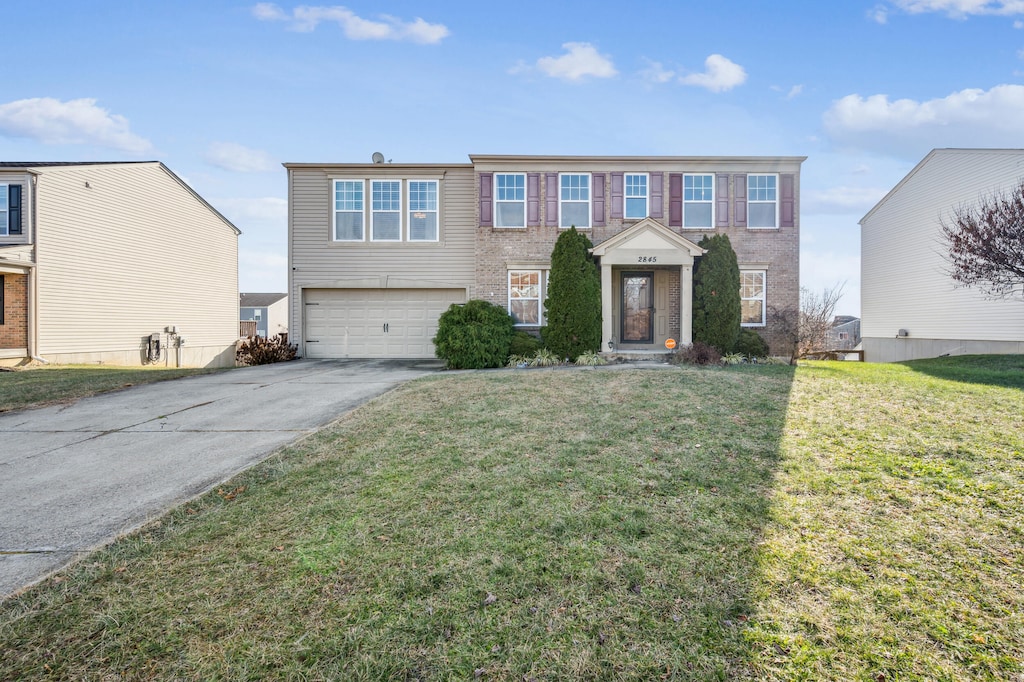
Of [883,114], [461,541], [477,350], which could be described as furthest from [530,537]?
[883,114]

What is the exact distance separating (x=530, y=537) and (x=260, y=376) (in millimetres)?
9523

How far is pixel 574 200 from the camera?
15.3 m

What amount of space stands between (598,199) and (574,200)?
73 centimetres

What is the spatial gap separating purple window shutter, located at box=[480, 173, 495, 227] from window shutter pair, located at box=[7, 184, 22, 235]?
534 inches

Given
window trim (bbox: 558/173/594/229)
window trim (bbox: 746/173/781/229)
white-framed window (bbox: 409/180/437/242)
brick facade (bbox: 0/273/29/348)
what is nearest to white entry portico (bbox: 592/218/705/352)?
window trim (bbox: 558/173/594/229)

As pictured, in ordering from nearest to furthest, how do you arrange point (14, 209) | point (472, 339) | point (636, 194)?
point (472, 339) < point (14, 209) < point (636, 194)

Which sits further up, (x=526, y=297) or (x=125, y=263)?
(x=125, y=263)

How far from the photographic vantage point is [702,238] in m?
14.7

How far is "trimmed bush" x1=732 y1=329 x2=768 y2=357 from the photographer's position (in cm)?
1329

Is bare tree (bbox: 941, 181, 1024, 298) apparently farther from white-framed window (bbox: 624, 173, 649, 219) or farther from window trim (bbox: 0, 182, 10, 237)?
window trim (bbox: 0, 182, 10, 237)

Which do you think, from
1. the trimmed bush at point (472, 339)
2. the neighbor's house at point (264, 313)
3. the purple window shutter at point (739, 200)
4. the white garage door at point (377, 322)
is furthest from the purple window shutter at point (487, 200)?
the neighbor's house at point (264, 313)

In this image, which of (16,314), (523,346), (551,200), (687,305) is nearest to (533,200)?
(551,200)

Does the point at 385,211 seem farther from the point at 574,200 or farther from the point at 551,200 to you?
the point at 574,200

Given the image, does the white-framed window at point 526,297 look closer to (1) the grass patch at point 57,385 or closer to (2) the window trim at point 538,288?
(2) the window trim at point 538,288
